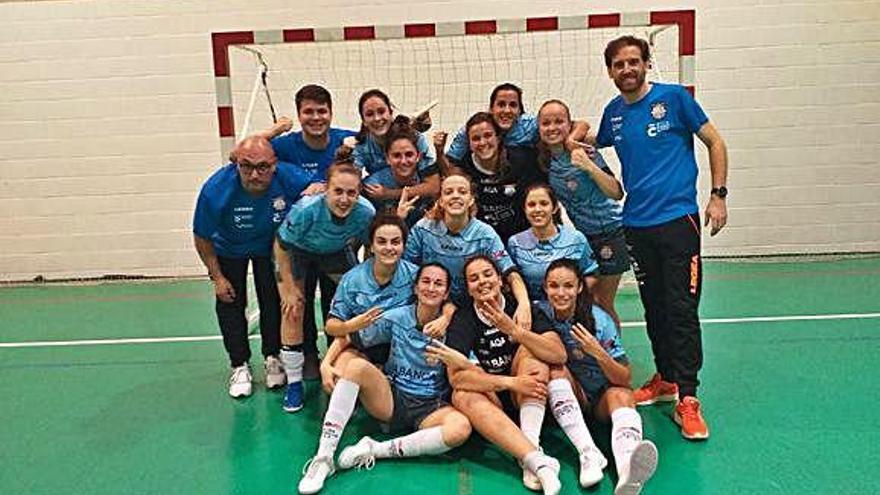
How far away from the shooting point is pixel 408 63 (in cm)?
768

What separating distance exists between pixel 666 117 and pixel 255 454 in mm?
2542

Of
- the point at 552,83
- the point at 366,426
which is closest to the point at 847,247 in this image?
the point at 552,83

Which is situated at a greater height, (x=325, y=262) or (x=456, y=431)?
(x=325, y=262)

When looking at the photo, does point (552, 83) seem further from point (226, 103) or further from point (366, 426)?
point (366, 426)

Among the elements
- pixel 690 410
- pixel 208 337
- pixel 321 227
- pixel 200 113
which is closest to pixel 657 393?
pixel 690 410

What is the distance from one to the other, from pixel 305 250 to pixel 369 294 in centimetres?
69

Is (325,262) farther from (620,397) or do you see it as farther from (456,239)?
(620,397)

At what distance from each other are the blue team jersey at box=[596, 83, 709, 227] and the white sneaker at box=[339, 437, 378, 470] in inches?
66.5

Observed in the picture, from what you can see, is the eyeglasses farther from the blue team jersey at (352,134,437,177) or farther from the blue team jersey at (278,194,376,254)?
the blue team jersey at (352,134,437,177)

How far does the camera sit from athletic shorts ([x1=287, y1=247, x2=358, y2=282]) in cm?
449

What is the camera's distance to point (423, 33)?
5703 mm

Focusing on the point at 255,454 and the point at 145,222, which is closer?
the point at 255,454

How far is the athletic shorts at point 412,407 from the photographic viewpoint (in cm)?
377

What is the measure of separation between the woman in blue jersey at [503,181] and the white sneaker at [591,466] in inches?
53.7
